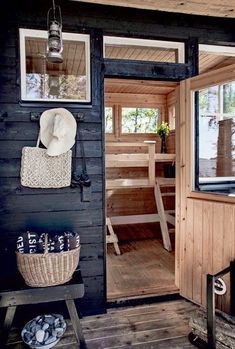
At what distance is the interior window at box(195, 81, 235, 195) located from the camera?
8.39ft

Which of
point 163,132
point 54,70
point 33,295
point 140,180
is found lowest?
point 33,295

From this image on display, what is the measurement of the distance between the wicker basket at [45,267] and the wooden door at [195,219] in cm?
116

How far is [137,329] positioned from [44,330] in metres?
0.69

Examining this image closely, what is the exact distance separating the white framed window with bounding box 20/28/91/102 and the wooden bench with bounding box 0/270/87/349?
138 centimetres

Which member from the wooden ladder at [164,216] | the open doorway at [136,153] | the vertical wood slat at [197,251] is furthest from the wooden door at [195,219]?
the open doorway at [136,153]

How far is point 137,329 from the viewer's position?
222 centimetres

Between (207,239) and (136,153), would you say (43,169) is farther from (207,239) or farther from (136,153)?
(136,153)

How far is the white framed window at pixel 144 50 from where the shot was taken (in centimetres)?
249

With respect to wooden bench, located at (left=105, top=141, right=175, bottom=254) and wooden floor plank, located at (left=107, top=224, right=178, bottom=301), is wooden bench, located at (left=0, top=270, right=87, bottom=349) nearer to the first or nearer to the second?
wooden floor plank, located at (left=107, top=224, right=178, bottom=301)

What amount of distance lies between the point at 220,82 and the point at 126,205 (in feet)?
10.9

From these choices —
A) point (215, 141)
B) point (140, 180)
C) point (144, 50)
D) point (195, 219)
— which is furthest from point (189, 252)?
point (144, 50)

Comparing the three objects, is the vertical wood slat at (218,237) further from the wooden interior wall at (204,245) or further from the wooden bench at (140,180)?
the wooden bench at (140,180)

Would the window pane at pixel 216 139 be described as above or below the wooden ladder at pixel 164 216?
above

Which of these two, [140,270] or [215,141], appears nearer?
[215,141]
